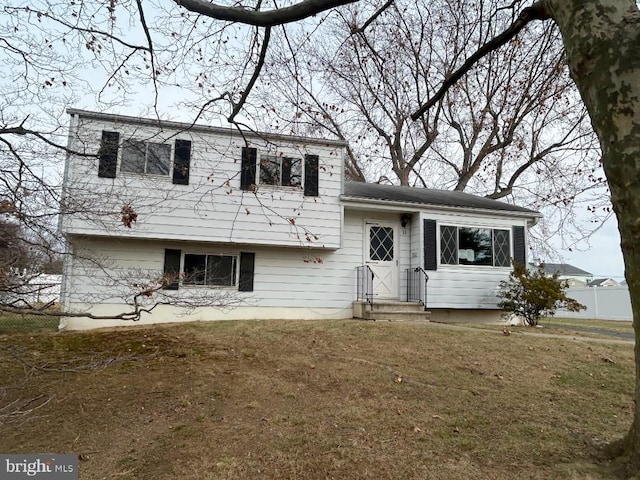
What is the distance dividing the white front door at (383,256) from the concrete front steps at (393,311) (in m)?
0.84

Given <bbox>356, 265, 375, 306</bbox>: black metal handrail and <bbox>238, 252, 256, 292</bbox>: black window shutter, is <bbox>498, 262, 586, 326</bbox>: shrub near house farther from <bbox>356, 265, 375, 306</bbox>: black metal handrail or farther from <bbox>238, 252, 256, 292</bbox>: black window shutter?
<bbox>238, 252, 256, 292</bbox>: black window shutter

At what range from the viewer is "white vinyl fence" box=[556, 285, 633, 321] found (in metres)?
18.5

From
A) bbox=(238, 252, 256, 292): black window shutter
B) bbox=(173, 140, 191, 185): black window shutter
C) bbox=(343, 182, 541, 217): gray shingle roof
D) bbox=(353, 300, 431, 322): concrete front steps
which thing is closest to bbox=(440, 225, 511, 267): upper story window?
bbox=(343, 182, 541, 217): gray shingle roof

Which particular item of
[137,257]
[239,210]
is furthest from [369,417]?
[137,257]

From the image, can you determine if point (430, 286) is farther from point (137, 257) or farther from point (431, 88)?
point (431, 88)

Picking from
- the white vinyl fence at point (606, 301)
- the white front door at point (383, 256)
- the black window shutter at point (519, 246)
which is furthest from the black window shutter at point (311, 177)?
the white vinyl fence at point (606, 301)

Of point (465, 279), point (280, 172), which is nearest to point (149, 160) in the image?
point (280, 172)

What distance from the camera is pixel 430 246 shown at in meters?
11.0

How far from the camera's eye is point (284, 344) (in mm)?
7156

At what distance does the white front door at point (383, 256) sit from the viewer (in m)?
11.3

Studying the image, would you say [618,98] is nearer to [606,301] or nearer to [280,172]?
[280,172]

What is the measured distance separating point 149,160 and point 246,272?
3524 millimetres

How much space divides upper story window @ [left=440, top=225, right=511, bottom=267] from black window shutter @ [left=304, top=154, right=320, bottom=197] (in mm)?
3728

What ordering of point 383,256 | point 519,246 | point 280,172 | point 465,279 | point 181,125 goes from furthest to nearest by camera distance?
point 519,246, point 383,256, point 465,279, point 280,172, point 181,125
